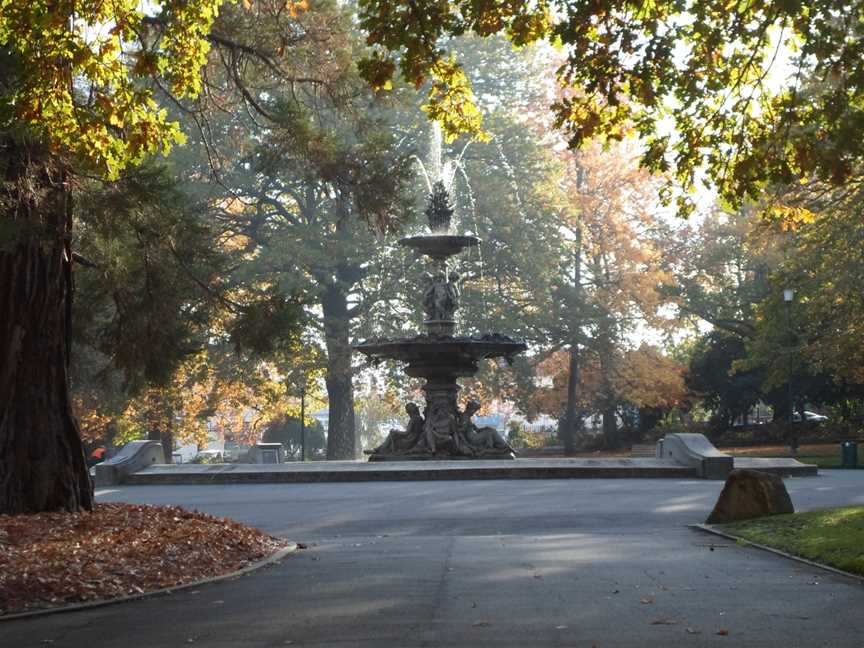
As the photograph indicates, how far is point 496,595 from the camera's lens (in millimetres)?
10188

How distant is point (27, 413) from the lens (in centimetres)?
1585

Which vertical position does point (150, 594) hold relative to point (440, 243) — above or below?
below

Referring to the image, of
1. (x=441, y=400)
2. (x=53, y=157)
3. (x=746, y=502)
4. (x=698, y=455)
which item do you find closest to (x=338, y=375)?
(x=441, y=400)

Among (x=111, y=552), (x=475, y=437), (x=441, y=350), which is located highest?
(x=441, y=350)

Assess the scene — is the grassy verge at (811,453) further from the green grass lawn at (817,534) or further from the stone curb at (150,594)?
the stone curb at (150,594)

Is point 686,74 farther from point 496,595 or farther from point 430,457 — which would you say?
point 430,457

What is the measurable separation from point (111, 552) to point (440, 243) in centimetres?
2177

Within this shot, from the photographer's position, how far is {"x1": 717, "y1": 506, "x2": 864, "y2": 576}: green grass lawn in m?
12.7

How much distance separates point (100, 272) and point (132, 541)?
566cm

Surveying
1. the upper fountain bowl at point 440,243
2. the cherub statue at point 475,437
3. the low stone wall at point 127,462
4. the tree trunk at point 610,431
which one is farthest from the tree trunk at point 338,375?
the cherub statue at point 475,437

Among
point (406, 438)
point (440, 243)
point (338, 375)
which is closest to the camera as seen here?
point (406, 438)

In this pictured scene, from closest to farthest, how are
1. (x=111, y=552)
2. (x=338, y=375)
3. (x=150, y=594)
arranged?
(x=150, y=594)
(x=111, y=552)
(x=338, y=375)

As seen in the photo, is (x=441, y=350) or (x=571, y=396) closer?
(x=441, y=350)

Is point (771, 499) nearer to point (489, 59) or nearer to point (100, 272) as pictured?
point (100, 272)
